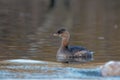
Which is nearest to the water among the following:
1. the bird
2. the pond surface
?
the pond surface

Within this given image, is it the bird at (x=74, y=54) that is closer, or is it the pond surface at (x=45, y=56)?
the pond surface at (x=45, y=56)

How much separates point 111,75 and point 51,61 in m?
3.17

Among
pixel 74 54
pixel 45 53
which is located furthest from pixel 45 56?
pixel 74 54

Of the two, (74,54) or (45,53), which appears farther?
(74,54)

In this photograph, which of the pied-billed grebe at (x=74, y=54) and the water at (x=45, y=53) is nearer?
the water at (x=45, y=53)

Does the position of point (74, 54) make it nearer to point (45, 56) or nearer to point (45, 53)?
point (45, 53)

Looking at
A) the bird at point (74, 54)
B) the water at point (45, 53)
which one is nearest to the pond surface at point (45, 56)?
the water at point (45, 53)

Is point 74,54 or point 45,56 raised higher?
point 45,56

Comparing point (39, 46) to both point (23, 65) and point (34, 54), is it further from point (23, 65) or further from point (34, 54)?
point (23, 65)

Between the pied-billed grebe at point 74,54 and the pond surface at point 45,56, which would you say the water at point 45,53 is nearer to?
the pond surface at point 45,56

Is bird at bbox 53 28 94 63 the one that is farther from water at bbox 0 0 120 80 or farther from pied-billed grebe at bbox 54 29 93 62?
water at bbox 0 0 120 80

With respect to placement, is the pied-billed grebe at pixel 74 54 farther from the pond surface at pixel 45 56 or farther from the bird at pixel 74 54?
the pond surface at pixel 45 56

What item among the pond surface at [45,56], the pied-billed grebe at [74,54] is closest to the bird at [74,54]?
the pied-billed grebe at [74,54]

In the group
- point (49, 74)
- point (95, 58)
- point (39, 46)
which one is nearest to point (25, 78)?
point (49, 74)
